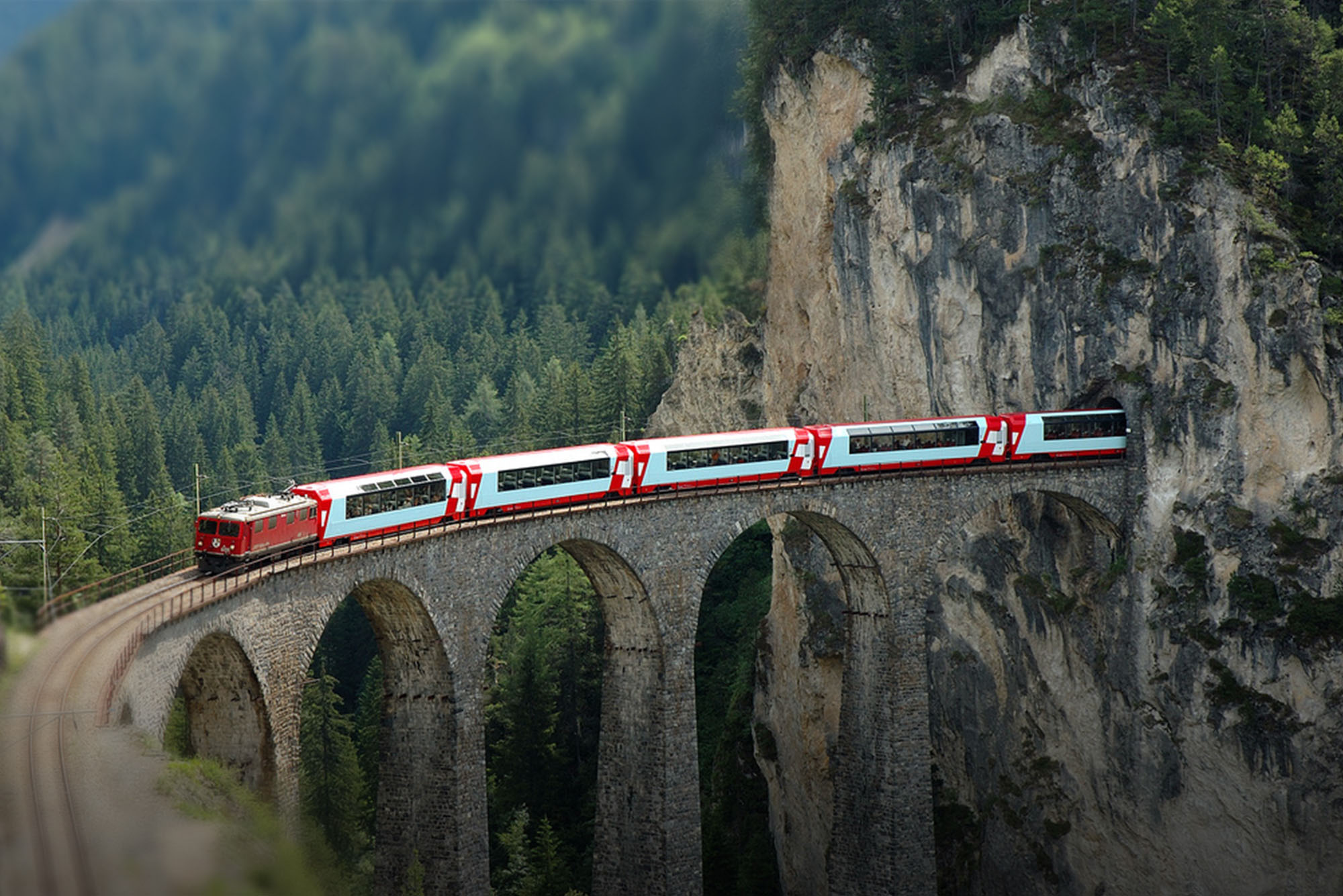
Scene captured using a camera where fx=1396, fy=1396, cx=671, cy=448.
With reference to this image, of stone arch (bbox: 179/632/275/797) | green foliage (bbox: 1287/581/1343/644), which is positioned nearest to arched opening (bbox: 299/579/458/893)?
stone arch (bbox: 179/632/275/797)

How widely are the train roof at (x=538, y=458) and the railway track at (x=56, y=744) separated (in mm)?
10299

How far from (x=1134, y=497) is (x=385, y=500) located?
3216cm

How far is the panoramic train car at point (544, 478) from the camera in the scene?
145 ft

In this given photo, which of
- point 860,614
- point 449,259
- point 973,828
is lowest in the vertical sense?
point 973,828

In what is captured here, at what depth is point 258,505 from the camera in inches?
1506

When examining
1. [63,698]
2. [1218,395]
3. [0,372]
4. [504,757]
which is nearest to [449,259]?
[63,698]

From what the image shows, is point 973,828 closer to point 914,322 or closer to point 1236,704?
point 1236,704

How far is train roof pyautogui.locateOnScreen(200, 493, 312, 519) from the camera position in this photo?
37438mm

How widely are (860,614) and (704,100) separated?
3780 cm

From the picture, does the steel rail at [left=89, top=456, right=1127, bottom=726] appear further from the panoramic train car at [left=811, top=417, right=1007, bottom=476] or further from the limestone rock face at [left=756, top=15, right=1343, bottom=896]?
the limestone rock face at [left=756, top=15, right=1343, bottom=896]

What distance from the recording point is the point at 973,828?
2559 inches

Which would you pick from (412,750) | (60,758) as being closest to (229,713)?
(412,750)

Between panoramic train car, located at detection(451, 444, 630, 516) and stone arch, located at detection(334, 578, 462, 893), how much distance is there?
438 centimetres

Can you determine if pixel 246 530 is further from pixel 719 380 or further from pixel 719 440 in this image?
pixel 719 380
